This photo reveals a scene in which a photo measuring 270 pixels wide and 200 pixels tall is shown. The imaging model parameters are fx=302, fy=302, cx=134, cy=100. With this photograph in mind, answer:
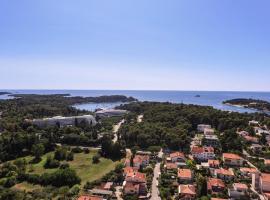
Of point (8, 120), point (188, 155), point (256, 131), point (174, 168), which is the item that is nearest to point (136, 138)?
point (188, 155)

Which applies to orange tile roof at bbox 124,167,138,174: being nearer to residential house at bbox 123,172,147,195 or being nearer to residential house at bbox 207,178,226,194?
residential house at bbox 123,172,147,195

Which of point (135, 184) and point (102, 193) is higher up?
point (135, 184)

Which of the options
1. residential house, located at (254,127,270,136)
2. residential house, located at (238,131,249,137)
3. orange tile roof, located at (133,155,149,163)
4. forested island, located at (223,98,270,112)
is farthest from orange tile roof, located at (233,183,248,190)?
forested island, located at (223,98,270,112)

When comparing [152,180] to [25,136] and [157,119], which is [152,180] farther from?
[157,119]

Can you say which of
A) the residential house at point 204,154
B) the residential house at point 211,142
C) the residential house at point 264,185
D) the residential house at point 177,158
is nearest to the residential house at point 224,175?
the residential house at point 264,185

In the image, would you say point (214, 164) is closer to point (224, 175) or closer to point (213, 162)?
point (213, 162)

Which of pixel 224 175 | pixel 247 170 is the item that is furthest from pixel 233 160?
pixel 224 175

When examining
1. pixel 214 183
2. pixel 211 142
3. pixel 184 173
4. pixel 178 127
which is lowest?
pixel 214 183
